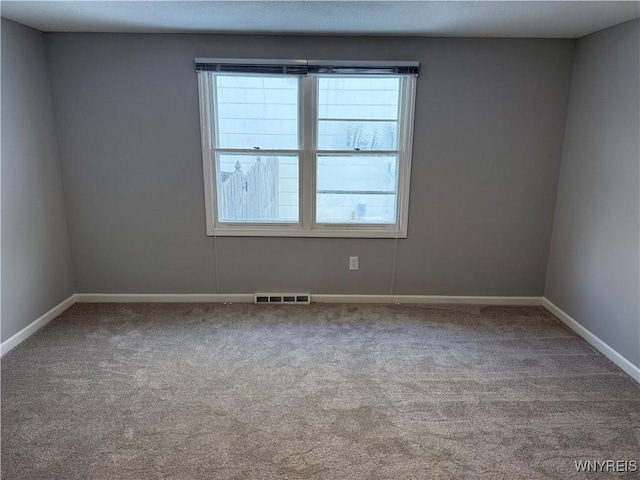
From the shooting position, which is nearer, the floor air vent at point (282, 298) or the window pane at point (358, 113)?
the window pane at point (358, 113)

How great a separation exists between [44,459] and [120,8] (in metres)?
2.42

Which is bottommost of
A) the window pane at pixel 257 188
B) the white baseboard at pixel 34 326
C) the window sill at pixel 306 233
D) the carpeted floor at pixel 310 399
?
the carpeted floor at pixel 310 399

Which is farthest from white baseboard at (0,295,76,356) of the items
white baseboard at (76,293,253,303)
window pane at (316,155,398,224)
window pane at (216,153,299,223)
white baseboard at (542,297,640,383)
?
white baseboard at (542,297,640,383)

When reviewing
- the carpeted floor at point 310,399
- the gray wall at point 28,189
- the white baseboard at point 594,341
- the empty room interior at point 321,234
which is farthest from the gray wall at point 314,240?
the carpeted floor at point 310,399

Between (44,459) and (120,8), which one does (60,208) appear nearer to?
(120,8)

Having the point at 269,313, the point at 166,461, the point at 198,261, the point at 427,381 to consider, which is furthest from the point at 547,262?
the point at 166,461

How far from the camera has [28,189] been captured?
288 cm

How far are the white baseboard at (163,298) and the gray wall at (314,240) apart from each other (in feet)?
0.16

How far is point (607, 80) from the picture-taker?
8.88ft

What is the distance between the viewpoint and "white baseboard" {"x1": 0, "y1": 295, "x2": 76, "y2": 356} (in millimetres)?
2670

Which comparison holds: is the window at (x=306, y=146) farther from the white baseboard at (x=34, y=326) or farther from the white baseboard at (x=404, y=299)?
the white baseboard at (x=34, y=326)

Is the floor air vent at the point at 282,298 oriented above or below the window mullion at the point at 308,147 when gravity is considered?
below

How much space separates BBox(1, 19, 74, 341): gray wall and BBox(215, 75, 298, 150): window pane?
4.17ft

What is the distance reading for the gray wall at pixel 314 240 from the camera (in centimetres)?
306
